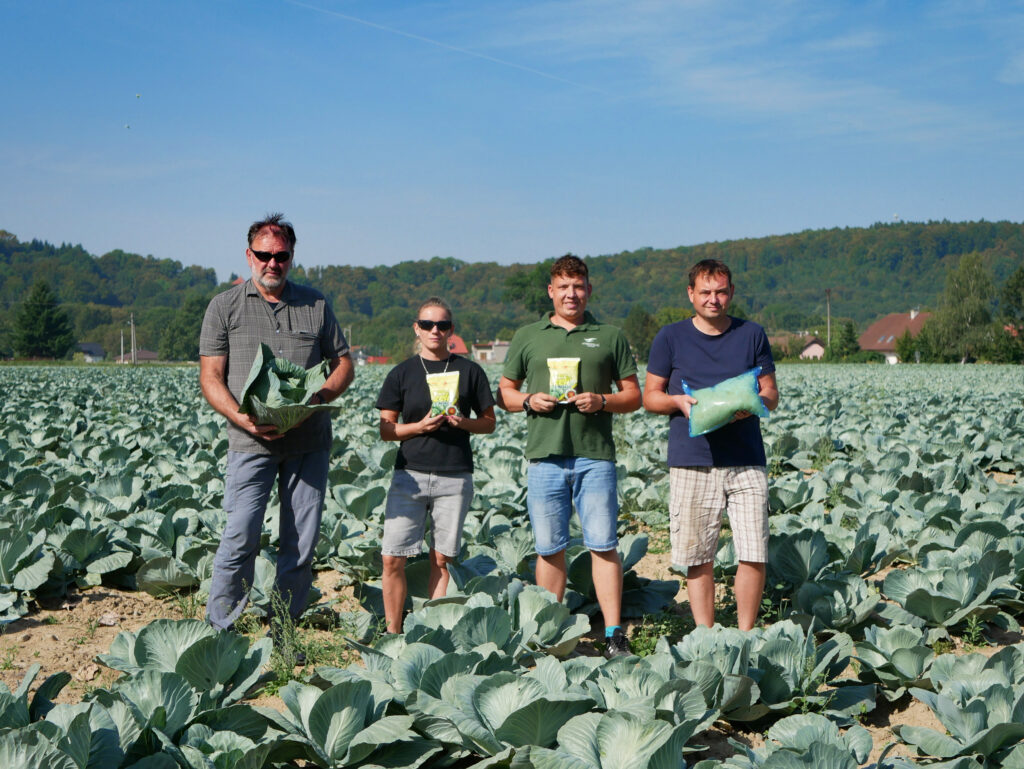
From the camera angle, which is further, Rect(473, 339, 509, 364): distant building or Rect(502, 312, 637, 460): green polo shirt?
Rect(473, 339, 509, 364): distant building

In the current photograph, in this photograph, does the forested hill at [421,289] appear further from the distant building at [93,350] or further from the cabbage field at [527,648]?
the cabbage field at [527,648]

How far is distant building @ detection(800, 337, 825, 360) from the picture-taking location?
343ft

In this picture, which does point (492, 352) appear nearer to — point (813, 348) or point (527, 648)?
point (813, 348)

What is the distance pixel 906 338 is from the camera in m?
72.8

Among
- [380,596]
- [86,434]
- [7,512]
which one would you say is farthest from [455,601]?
[86,434]

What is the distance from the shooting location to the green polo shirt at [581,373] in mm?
3963

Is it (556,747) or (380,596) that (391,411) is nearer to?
(380,596)

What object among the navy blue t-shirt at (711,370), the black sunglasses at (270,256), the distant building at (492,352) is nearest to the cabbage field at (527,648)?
the navy blue t-shirt at (711,370)

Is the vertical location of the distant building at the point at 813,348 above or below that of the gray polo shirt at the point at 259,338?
A: above

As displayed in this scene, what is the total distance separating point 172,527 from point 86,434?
20.0 feet

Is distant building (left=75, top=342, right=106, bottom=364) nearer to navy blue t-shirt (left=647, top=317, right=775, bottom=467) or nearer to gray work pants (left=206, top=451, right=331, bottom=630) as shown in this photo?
gray work pants (left=206, top=451, right=331, bottom=630)

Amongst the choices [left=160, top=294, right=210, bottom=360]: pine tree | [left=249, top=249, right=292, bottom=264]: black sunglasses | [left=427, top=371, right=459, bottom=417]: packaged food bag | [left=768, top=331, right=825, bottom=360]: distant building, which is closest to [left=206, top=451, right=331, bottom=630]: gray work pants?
[left=427, top=371, right=459, bottom=417]: packaged food bag

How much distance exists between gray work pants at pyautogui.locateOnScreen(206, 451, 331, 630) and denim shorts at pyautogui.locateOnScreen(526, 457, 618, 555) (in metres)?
1.02

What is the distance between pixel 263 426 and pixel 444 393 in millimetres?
811
